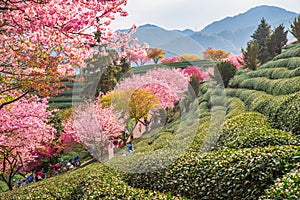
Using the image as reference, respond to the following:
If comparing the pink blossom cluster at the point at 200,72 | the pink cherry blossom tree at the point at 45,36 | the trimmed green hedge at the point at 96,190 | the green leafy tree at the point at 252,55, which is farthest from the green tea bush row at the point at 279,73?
the pink cherry blossom tree at the point at 45,36

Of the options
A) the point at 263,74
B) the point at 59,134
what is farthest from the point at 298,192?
the point at 59,134

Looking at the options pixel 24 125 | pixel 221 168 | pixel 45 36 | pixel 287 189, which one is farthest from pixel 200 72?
pixel 287 189

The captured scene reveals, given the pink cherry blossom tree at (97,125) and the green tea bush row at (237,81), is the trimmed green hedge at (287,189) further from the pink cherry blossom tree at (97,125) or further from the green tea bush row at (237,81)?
the green tea bush row at (237,81)

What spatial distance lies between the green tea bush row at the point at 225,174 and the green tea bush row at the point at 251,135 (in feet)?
2.95

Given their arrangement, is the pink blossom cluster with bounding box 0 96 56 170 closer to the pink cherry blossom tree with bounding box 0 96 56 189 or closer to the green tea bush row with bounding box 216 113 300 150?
the pink cherry blossom tree with bounding box 0 96 56 189

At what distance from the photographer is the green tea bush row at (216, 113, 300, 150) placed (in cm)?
672

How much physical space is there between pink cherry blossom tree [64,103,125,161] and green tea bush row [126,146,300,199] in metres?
7.84

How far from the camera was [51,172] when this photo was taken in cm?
1786

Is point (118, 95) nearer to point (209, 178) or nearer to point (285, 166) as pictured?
point (209, 178)

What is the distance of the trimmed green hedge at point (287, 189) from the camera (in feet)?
12.3

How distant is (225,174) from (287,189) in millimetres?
1802

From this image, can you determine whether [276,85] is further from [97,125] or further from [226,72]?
[226,72]

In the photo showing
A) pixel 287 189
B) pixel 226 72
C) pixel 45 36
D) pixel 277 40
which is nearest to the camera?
pixel 287 189

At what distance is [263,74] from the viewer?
17578mm
